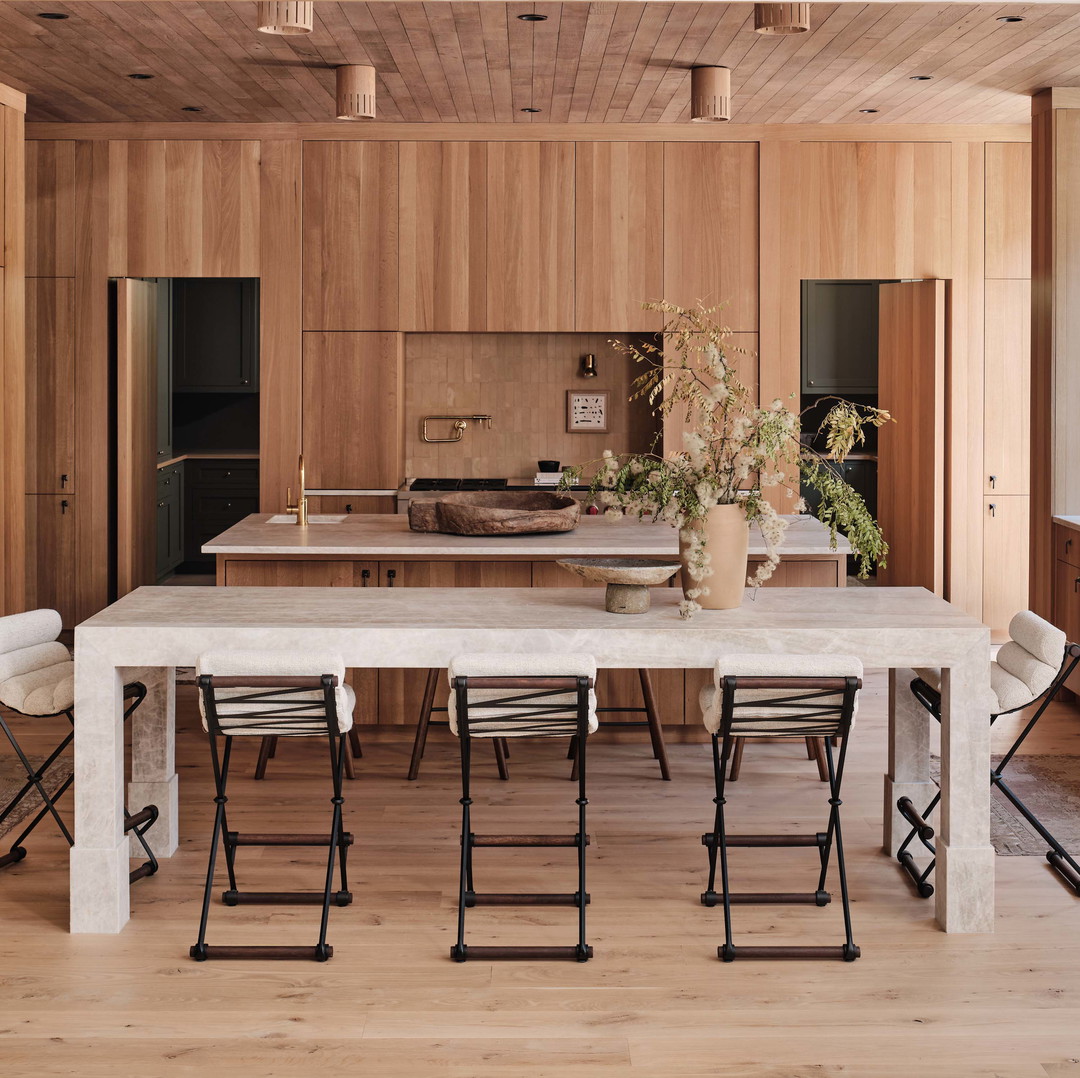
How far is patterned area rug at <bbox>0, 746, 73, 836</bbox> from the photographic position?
15.0 feet

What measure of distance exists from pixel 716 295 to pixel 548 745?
3.11 m

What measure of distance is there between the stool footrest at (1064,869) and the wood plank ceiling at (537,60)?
327cm

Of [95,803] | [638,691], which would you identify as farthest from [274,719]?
[638,691]

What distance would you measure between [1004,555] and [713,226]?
256 centimetres

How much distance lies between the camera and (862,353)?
A: 959 cm

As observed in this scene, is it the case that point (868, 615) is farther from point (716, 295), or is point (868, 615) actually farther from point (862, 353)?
point (862, 353)

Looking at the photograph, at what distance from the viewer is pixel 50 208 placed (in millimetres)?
7316

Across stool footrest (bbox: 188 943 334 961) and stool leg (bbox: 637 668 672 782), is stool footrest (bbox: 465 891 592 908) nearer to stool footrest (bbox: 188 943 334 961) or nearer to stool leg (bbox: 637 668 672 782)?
stool footrest (bbox: 188 943 334 961)

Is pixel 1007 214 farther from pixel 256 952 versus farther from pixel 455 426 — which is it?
pixel 256 952

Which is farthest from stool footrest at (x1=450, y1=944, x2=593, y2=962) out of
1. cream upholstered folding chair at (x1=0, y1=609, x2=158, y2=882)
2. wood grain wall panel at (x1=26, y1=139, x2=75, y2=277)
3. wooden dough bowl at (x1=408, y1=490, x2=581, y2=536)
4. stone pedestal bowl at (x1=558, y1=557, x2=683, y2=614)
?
wood grain wall panel at (x1=26, y1=139, x2=75, y2=277)

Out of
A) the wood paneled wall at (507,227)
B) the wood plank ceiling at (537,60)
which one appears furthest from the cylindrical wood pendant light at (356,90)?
the wood paneled wall at (507,227)

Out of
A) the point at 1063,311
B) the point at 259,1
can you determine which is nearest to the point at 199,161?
the point at 259,1

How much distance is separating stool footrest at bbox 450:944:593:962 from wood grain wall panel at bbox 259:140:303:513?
14.4ft

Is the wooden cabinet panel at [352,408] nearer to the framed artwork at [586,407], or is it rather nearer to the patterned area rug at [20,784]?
the framed artwork at [586,407]
